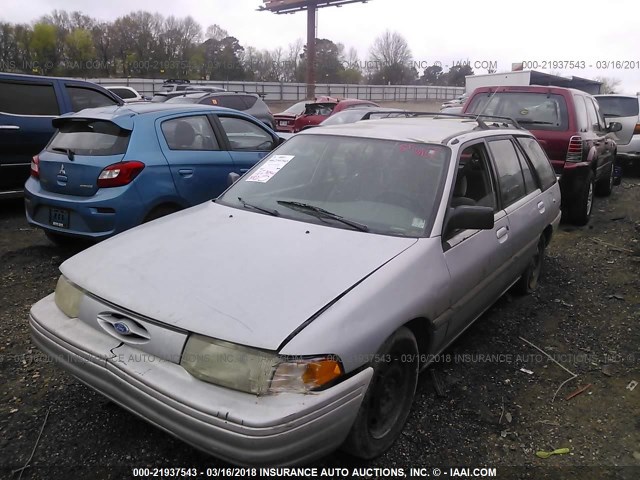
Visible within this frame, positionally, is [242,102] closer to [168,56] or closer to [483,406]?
[483,406]

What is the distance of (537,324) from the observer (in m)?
3.96

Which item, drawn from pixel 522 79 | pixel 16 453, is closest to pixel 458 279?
pixel 16 453

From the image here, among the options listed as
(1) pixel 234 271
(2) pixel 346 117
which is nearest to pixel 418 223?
(1) pixel 234 271

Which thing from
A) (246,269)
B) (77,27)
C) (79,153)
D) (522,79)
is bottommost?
(246,269)

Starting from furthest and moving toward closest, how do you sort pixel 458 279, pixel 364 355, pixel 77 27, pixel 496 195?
pixel 77 27, pixel 496 195, pixel 458 279, pixel 364 355

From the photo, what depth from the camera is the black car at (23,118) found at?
5992 mm

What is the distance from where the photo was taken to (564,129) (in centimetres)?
625

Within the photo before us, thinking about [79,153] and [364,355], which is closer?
[364,355]

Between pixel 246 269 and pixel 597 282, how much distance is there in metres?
3.96

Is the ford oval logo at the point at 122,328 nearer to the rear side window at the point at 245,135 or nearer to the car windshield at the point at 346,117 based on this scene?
the rear side window at the point at 245,135

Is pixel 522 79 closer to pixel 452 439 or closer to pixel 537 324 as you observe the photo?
pixel 537 324

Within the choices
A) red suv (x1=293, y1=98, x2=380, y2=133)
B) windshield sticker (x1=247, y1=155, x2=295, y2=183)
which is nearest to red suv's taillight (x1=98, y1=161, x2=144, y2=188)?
windshield sticker (x1=247, y1=155, x2=295, y2=183)

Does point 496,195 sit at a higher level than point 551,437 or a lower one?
higher

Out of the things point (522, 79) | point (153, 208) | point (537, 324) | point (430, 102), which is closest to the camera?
point (537, 324)
